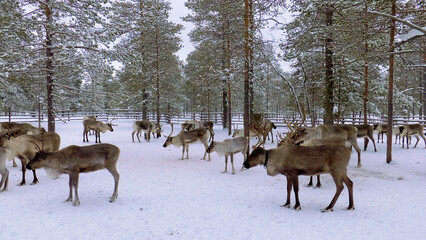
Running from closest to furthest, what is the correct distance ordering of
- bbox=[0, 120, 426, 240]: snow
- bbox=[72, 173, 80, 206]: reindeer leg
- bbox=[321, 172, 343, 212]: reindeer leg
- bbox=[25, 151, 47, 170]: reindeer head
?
bbox=[0, 120, 426, 240]: snow
bbox=[321, 172, 343, 212]: reindeer leg
bbox=[72, 173, 80, 206]: reindeer leg
bbox=[25, 151, 47, 170]: reindeer head

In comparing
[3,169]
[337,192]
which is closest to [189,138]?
[3,169]

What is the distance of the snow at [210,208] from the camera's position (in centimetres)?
454

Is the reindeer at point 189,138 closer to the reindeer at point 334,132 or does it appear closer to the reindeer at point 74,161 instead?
the reindeer at point 334,132

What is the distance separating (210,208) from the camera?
224 inches

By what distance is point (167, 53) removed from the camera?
20219 mm

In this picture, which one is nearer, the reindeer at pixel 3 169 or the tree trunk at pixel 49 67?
the reindeer at pixel 3 169

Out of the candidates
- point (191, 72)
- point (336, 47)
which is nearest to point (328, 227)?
point (336, 47)

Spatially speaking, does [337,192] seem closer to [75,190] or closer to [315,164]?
[315,164]

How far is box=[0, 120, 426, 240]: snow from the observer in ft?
14.9

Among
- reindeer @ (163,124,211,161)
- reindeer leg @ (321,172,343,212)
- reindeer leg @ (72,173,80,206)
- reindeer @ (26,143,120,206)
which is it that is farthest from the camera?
reindeer @ (163,124,211,161)

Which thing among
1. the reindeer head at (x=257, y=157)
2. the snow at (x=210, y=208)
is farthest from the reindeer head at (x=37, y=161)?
the reindeer head at (x=257, y=157)

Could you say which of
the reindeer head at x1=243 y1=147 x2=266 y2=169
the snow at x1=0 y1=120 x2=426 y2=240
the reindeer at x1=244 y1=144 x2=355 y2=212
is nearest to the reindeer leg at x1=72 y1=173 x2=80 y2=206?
the snow at x1=0 y1=120 x2=426 y2=240

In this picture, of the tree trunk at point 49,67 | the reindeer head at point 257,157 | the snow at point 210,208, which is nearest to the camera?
the snow at point 210,208

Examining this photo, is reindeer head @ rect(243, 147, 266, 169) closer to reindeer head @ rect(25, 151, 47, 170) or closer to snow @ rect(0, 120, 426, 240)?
snow @ rect(0, 120, 426, 240)
